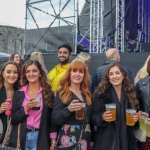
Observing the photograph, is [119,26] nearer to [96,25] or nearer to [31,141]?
[96,25]

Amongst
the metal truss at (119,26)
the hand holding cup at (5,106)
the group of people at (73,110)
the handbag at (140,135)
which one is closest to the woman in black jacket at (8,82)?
the group of people at (73,110)

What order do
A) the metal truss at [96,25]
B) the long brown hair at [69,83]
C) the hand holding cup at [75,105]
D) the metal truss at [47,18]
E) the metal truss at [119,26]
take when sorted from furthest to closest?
the metal truss at [119,26] < the metal truss at [47,18] < the metal truss at [96,25] < the long brown hair at [69,83] < the hand holding cup at [75,105]

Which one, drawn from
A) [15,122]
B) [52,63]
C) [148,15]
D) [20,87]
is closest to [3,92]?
[20,87]

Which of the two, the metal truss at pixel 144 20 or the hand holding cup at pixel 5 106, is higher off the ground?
the metal truss at pixel 144 20

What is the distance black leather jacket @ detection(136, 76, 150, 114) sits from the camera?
3193 millimetres

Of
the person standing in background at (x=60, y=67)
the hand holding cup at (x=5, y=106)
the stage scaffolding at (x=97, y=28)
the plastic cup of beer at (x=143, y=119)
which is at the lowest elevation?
the plastic cup of beer at (x=143, y=119)

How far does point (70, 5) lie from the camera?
9.66 meters

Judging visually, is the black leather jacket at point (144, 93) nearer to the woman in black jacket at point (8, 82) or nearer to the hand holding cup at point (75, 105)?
the hand holding cup at point (75, 105)

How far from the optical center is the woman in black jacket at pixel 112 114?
9.92ft

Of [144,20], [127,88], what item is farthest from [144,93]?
[144,20]

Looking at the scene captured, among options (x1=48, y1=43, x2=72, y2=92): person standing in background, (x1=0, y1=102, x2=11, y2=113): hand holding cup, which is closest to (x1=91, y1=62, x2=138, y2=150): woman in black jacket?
(x1=0, y1=102, x2=11, y2=113): hand holding cup

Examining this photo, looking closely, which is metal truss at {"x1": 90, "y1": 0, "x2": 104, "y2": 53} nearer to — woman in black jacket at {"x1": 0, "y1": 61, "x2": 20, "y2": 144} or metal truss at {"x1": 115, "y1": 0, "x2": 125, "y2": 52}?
metal truss at {"x1": 115, "y1": 0, "x2": 125, "y2": 52}

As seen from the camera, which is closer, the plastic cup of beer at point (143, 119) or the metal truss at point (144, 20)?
the plastic cup of beer at point (143, 119)

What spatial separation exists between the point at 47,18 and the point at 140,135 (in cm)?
769
